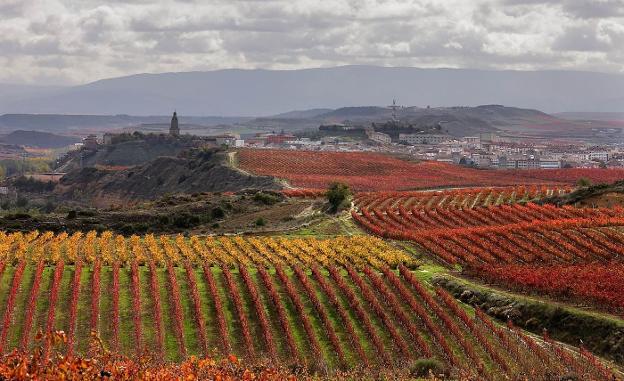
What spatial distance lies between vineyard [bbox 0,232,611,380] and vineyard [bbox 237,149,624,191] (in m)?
49.7

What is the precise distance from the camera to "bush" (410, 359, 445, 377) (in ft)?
75.9

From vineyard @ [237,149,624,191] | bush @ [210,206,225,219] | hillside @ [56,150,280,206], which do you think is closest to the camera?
bush @ [210,206,225,219]

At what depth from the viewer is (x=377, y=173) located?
110m

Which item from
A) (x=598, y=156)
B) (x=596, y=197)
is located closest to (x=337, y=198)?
(x=596, y=197)

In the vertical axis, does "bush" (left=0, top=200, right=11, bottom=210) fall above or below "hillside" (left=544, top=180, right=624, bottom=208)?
below

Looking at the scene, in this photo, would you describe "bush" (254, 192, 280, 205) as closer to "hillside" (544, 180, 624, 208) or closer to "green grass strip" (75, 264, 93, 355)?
"hillside" (544, 180, 624, 208)

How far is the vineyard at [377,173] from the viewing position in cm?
9388

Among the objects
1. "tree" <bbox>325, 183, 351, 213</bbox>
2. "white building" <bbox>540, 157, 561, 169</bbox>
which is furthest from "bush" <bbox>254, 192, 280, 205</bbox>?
"white building" <bbox>540, 157, 561, 169</bbox>

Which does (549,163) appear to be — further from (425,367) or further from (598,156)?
(425,367)

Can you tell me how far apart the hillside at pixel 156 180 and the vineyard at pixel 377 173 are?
3.93m

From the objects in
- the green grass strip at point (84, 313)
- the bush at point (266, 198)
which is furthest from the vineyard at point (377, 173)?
the green grass strip at point (84, 313)

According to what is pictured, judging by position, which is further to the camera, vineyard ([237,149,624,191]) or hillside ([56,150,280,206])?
hillside ([56,150,280,206])

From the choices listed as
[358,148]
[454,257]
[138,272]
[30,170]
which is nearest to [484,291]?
[454,257]

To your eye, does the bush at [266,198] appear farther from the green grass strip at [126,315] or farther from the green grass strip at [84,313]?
the green grass strip at [84,313]
